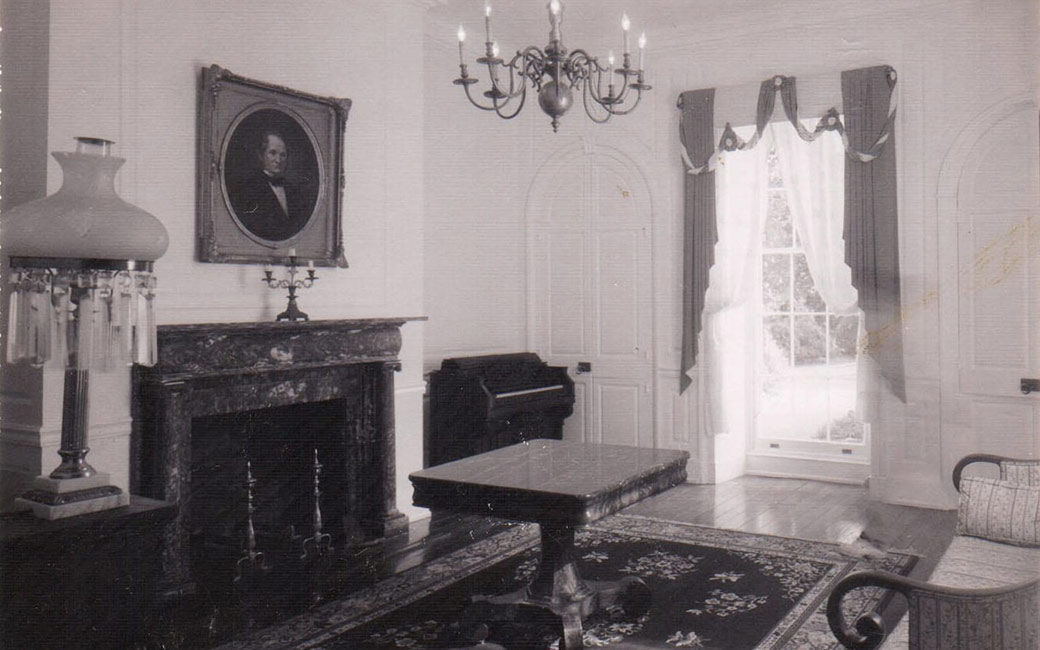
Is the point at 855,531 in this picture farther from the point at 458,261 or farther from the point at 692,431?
the point at 458,261

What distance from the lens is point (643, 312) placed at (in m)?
6.79

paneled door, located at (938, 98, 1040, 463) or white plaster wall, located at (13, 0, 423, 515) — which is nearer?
white plaster wall, located at (13, 0, 423, 515)

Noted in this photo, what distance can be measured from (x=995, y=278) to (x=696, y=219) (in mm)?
2031

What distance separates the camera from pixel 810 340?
21.3ft

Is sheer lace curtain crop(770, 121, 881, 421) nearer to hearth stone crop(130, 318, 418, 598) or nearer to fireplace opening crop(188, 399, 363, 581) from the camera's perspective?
hearth stone crop(130, 318, 418, 598)

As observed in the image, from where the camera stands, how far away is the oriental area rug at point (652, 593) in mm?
3404

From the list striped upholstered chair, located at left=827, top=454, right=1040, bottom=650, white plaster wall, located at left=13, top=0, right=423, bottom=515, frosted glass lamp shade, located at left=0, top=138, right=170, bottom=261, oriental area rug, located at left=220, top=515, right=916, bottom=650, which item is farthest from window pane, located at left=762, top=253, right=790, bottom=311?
frosted glass lamp shade, located at left=0, top=138, right=170, bottom=261

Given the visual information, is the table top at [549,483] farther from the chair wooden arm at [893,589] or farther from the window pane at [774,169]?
the window pane at [774,169]

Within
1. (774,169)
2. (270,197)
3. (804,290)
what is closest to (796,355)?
(804,290)

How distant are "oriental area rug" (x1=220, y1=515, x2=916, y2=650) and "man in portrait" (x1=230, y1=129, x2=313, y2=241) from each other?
1925mm

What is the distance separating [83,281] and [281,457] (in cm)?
206

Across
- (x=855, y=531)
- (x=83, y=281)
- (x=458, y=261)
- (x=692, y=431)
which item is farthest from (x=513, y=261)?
(x=83, y=281)

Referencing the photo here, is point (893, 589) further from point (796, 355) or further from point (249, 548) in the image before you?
A: point (796, 355)

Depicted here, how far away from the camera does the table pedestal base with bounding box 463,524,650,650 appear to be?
11.4 feet
